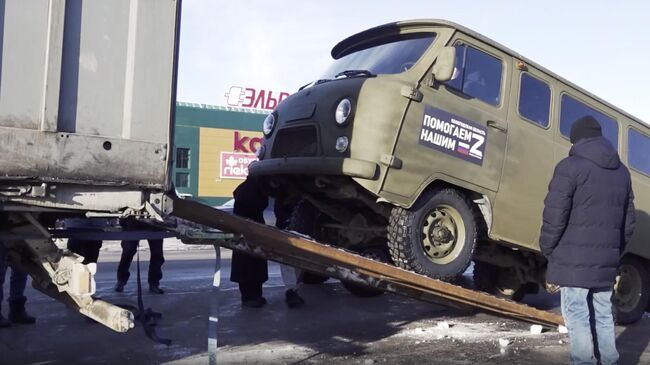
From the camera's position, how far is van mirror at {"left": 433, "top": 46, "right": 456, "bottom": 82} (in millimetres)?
4824

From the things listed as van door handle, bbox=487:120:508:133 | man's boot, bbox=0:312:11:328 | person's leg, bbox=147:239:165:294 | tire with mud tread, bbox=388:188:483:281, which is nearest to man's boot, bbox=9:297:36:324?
man's boot, bbox=0:312:11:328

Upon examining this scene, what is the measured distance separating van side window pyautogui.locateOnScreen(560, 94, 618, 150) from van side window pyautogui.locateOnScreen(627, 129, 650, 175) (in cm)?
34

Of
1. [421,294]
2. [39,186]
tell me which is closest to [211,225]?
[39,186]

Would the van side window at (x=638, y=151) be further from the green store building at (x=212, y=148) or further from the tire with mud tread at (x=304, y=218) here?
the green store building at (x=212, y=148)

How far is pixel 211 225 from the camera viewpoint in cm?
417

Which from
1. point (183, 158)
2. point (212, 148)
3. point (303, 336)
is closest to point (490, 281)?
point (303, 336)

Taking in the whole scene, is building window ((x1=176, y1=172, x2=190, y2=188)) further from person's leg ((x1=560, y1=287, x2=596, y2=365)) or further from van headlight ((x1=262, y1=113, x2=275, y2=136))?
person's leg ((x1=560, y1=287, x2=596, y2=365))

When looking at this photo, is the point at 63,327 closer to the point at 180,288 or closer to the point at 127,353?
the point at 127,353

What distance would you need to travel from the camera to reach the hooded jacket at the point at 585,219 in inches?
156

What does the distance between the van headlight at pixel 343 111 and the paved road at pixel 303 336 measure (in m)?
1.89

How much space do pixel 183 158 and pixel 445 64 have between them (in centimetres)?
2987

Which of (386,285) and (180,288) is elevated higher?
(386,285)

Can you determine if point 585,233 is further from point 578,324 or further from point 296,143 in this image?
point 296,143

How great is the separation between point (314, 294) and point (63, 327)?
10.5ft
